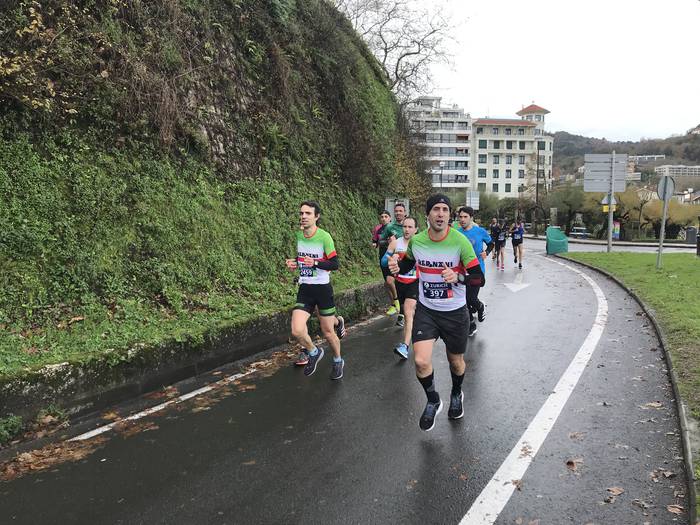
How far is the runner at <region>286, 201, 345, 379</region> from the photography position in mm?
6184

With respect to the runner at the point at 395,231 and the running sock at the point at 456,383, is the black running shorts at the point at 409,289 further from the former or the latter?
the running sock at the point at 456,383

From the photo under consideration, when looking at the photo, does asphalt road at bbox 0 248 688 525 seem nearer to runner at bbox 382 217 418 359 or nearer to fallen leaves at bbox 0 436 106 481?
fallen leaves at bbox 0 436 106 481

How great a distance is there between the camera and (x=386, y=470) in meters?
3.91

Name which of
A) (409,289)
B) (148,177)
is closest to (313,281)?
(409,289)

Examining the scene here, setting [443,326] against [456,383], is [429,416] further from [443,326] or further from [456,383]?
[443,326]

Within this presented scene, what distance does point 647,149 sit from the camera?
99.6 m

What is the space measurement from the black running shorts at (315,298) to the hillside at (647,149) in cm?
6196

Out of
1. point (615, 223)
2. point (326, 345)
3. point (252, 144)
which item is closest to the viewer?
point (326, 345)

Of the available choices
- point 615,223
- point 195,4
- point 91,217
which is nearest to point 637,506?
point 91,217

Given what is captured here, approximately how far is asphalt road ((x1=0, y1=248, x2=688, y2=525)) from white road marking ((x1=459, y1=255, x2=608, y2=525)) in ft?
0.08

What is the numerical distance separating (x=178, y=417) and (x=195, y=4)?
10908 millimetres

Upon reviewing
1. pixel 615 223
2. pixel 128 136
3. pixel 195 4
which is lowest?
pixel 615 223

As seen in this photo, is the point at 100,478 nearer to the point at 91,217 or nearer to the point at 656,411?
the point at 91,217

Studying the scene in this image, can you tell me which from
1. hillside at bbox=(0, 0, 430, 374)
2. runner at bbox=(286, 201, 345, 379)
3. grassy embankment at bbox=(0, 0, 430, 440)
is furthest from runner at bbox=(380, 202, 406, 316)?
runner at bbox=(286, 201, 345, 379)
